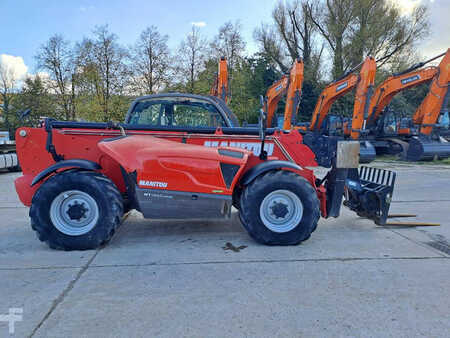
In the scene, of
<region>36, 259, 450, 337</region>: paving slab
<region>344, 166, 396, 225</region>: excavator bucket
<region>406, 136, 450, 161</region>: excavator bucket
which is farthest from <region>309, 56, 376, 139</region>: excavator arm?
<region>36, 259, 450, 337</region>: paving slab

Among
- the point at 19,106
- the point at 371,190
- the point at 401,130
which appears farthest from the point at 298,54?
the point at 371,190

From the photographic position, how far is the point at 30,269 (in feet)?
11.0

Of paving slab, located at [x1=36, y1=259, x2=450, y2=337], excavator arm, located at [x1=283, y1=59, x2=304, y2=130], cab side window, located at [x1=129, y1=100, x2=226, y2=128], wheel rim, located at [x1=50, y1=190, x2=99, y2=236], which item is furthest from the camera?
excavator arm, located at [x1=283, y1=59, x2=304, y2=130]

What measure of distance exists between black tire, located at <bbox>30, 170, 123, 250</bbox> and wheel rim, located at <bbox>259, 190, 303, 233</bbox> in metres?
1.78

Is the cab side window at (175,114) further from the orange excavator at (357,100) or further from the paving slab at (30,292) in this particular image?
the orange excavator at (357,100)

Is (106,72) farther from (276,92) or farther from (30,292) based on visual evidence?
(30,292)

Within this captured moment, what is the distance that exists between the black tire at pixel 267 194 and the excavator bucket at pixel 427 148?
12.6 metres

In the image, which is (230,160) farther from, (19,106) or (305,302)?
(19,106)

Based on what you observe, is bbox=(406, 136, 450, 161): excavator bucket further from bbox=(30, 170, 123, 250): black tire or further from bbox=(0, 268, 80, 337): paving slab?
bbox=(0, 268, 80, 337): paving slab

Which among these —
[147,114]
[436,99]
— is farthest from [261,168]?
[436,99]

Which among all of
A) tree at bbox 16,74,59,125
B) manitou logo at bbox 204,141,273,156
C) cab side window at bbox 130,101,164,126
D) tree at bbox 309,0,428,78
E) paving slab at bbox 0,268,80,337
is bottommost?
paving slab at bbox 0,268,80,337
